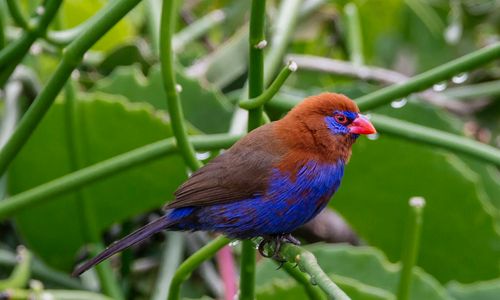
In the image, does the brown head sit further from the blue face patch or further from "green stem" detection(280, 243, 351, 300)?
"green stem" detection(280, 243, 351, 300)

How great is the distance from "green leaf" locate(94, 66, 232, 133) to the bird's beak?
1.03 ft

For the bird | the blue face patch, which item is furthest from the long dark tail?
the blue face patch

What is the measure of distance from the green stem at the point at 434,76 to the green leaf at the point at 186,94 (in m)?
0.47

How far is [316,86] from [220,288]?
667mm

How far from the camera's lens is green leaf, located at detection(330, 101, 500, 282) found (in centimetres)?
189

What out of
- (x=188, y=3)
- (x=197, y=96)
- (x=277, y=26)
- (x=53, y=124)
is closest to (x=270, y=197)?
(x=197, y=96)

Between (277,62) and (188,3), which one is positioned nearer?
(277,62)

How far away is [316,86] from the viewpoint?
2.40 m

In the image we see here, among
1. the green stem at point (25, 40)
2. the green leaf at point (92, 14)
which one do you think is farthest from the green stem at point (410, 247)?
the green leaf at point (92, 14)

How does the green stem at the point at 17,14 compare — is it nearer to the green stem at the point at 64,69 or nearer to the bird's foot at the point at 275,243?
the green stem at the point at 64,69

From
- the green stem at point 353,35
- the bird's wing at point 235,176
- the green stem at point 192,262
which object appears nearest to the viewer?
the green stem at point 192,262

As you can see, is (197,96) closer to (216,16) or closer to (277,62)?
(277,62)

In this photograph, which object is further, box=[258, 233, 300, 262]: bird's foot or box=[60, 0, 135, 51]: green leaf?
box=[60, 0, 135, 51]: green leaf

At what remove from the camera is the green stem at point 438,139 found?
1519 millimetres
